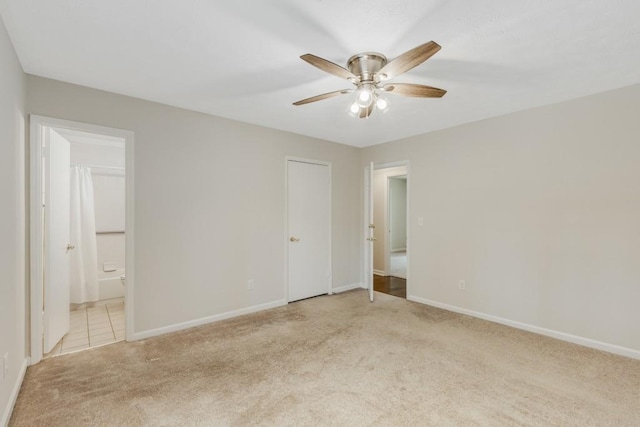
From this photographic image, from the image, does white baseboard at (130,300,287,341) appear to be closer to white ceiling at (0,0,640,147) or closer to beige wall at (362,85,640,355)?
beige wall at (362,85,640,355)

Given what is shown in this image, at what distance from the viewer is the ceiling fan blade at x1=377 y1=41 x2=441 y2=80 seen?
1.66 m

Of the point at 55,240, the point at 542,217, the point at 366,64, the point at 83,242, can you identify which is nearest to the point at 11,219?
the point at 55,240

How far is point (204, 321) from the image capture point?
3.45 metres

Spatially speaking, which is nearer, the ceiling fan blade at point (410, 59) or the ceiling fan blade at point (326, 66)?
the ceiling fan blade at point (410, 59)

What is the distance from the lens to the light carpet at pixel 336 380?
6.29ft

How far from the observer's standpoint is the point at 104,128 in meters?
2.85

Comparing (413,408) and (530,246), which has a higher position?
(530,246)

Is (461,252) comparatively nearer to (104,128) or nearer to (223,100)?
(223,100)

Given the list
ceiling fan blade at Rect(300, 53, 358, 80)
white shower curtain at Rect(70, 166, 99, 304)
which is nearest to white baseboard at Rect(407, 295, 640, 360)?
ceiling fan blade at Rect(300, 53, 358, 80)

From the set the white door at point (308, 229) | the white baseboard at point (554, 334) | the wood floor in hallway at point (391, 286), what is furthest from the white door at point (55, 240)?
the white baseboard at point (554, 334)

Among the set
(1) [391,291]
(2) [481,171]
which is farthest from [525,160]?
(1) [391,291]

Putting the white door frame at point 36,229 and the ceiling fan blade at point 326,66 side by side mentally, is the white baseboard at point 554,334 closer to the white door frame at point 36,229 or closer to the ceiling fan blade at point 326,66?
the ceiling fan blade at point 326,66

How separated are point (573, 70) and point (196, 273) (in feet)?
13.0

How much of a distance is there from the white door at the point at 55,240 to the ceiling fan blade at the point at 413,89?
9.69 ft
